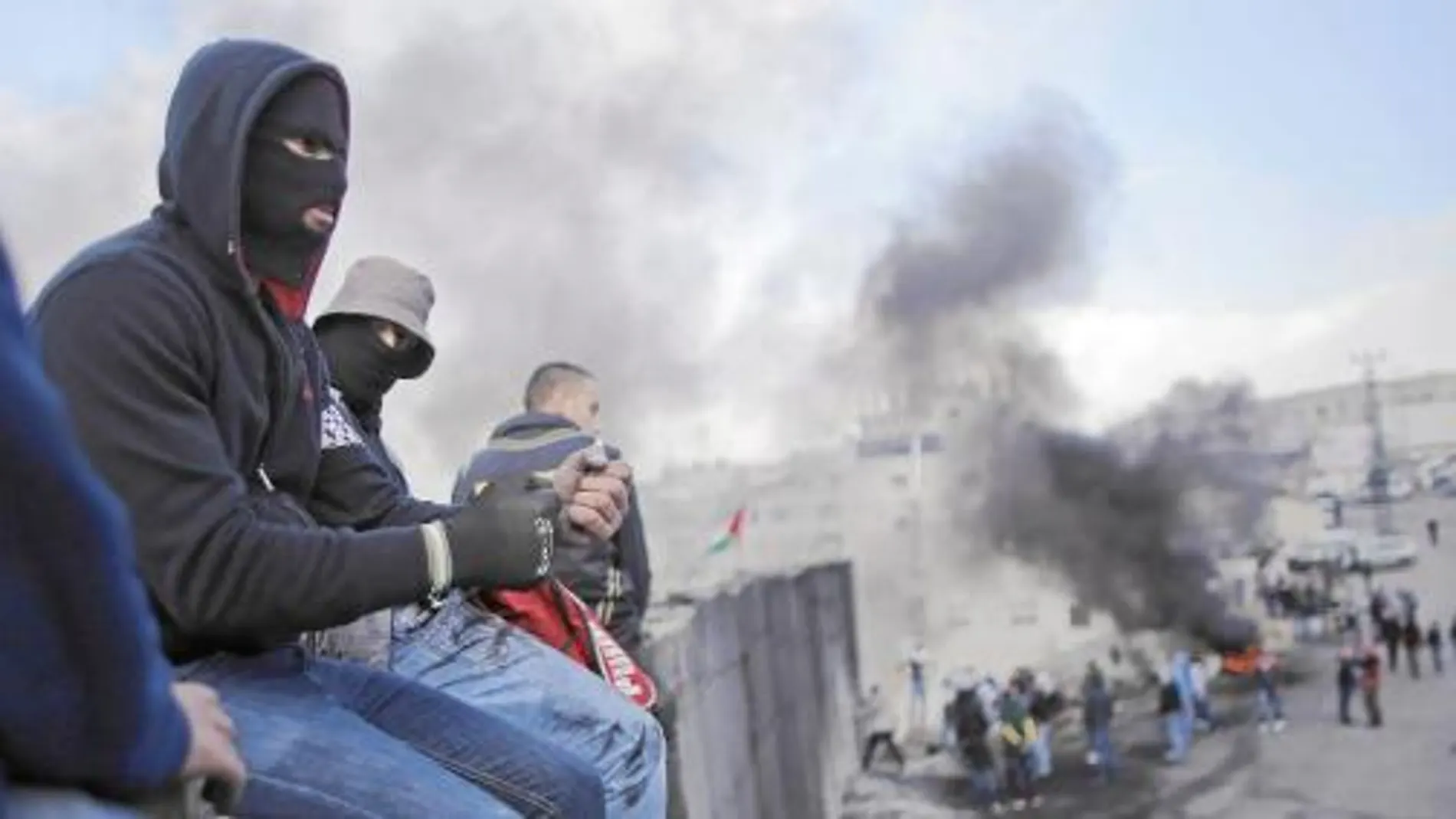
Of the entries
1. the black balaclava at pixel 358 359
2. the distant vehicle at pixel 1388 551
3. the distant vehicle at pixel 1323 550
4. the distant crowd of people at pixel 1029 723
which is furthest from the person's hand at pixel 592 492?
the distant vehicle at pixel 1323 550

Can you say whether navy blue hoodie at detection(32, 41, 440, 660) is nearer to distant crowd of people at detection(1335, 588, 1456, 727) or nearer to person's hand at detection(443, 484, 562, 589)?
person's hand at detection(443, 484, 562, 589)

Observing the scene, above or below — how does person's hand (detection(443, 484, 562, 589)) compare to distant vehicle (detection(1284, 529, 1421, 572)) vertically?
above

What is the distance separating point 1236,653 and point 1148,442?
303 inches

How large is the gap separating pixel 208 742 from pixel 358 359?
1507 mm

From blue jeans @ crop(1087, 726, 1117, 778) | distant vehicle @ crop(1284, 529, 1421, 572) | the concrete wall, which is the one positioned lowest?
blue jeans @ crop(1087, 726, 1117, 778)

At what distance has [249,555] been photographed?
1566 mm

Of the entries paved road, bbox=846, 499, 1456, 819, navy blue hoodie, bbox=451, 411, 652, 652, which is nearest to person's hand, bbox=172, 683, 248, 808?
navy blue hoodie, bbox=451, 411, 652, 652

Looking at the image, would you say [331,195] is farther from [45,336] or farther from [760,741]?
[760,741]

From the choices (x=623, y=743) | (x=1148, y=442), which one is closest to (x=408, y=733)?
(x=623, y=743)

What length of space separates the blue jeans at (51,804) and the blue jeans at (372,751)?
38 centimetres

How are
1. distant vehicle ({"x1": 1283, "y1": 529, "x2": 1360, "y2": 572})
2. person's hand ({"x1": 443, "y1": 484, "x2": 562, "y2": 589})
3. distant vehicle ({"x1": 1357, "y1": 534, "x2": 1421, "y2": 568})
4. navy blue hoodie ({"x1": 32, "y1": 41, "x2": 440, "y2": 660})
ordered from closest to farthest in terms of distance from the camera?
navy blue hoodie ({"x1": 32, "y1": 41, "x2": 440, "y2": 660}), person's hand ({"x1": 443, "y1": 484, "x2": 562, "y2": 589}), distant vehicle ({"x1": 1357, "y1": 534, "x2": 1421, "y2": 568}), distant vehicle ({"x1": 1283, "y1": 529, "x2": 1360, "y2": 572})

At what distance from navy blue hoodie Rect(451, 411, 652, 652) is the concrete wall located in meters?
0.54

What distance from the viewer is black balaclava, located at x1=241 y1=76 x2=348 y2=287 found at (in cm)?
178

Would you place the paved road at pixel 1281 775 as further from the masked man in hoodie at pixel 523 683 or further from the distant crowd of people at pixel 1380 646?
the masked man in hoodie at pixel 523 683
